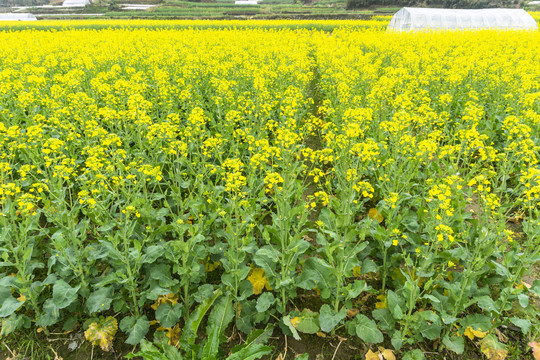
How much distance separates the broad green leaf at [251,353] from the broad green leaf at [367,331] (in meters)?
0.80

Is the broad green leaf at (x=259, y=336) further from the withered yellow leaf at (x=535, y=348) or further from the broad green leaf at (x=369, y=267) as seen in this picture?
the withered yellow leaf at (x=535, y=348)

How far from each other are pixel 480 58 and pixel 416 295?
954cm

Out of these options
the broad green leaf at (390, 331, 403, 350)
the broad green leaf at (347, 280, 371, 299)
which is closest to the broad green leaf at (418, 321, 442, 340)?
the broad green leaf at (390, 331, 403, 350)

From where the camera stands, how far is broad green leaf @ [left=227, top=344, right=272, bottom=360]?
87.7 inches

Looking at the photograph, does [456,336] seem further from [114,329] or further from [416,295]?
[114,329]

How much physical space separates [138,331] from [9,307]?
3.44 feet

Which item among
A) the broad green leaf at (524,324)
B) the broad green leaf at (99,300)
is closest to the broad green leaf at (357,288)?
the broad green leaf at (524,324)

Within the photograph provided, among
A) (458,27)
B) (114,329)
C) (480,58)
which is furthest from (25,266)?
(458,27)

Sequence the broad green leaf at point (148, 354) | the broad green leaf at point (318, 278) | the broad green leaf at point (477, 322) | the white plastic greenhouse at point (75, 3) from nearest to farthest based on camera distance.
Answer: the broad green leaf at point (148, 354) → the broad green leaf at point (477, 322) → the broad green leaf at point (318, 278) → the white plastic greenhouse at point (75, 3)

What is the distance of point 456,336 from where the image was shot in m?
2.56

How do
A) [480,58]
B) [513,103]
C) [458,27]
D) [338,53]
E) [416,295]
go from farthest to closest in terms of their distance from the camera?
[458,27] < [338,53] < [480,58] < [513,103] < [416,295]

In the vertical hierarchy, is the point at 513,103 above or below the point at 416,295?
above

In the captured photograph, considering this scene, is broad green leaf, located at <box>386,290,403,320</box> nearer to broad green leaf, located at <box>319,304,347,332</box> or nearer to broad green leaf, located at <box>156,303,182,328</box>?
broad green leaf, located at <box>319,304,347,332</box>

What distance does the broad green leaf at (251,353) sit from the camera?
2.23 meters
